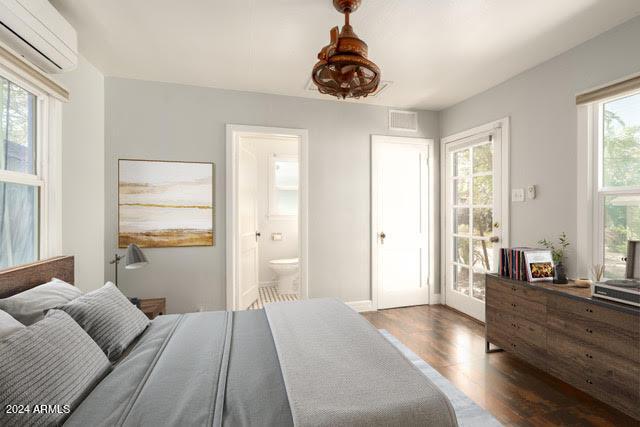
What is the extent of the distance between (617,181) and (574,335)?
117 centimetres

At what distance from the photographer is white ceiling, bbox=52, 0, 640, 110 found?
203 cm

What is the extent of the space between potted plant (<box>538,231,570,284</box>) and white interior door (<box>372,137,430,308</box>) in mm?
1478

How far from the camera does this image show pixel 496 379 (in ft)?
7.54

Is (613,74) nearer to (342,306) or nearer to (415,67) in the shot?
(415,67)

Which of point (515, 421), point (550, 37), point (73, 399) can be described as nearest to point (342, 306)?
point (515, 421)

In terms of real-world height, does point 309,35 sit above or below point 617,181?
above

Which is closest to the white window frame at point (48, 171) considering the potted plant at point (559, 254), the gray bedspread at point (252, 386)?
the gray bedspread at point (252, 386)

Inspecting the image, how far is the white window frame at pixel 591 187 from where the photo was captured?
235 cm

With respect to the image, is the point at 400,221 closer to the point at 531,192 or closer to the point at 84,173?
the point at 531,192

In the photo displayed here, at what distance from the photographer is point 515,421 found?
72.0 inches

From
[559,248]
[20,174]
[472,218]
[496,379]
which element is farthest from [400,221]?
[20,174]

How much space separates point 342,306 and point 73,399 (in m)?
1.44

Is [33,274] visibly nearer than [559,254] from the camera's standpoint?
Yes

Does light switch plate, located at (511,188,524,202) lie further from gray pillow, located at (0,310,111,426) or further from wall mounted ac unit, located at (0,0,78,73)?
wall mounted ac unit, located at (0,0,78,73)
